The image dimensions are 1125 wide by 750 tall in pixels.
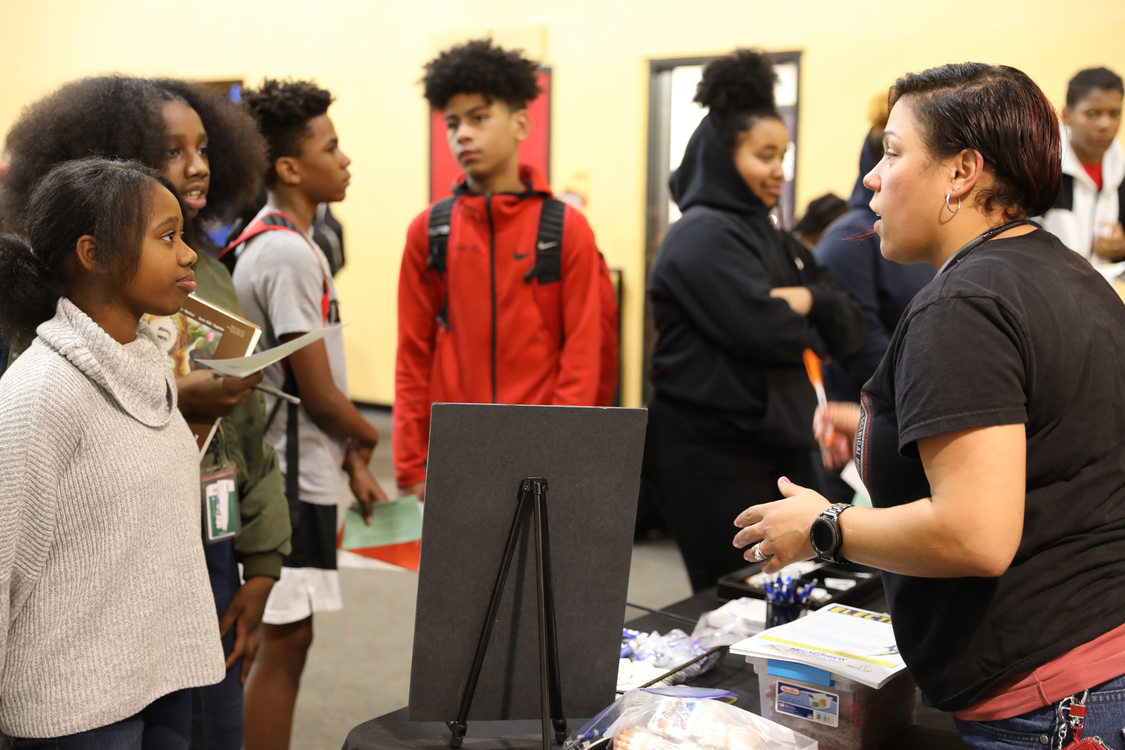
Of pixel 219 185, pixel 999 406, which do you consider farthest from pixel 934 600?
pixel 219 185

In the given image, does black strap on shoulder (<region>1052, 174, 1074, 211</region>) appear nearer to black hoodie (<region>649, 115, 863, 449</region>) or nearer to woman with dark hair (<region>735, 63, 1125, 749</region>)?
black hoodie (<region>649, 115, 863, 449</region>)

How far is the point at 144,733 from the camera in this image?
57.2 inches

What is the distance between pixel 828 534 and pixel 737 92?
162cm

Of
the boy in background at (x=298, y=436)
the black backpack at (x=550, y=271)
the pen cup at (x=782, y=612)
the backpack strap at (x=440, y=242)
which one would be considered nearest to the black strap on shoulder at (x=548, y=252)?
the black backpack at (x=550, y=271)

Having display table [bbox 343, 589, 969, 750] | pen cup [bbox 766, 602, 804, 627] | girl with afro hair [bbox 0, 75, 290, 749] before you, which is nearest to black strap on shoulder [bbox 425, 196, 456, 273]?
girl with afro hair [bbox 0, 75, 290, 749]

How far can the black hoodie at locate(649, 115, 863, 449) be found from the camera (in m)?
2.42

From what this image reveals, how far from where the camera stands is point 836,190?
6020 mm

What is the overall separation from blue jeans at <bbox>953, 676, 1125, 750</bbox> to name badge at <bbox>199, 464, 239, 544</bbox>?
1.18m

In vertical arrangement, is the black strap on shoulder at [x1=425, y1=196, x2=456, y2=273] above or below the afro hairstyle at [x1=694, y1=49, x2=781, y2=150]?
below

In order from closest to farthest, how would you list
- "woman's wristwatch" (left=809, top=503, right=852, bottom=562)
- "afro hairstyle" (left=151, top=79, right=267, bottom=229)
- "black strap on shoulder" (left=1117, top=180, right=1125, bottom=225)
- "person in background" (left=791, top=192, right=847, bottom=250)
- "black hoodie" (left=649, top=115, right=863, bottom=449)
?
1. "woman's wristwatch" (left=809, top=503, right=852, bottom=562)
2. "afro hairstyle" (left=151, top=79, right=267, bottom=229)
3. "black hoodie" (left=649, top=115, right=863, bottom=449)
4. "black strap on shoulder" (left=1117, top=180, right=1125, bottom=225)
5. "person in background" (left=791, top=192, right=847, bottom=250)

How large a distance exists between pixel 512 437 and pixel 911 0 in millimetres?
5273

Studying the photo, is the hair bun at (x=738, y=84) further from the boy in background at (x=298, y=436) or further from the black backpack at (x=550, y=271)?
the boy in background at (x=298, y=436)

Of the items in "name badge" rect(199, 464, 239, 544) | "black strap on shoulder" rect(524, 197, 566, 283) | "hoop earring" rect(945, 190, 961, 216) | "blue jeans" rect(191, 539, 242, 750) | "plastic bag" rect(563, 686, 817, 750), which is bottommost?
"blue jeans" rect(191, 539, 242, 750)

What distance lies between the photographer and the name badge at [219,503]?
1.68 meters
